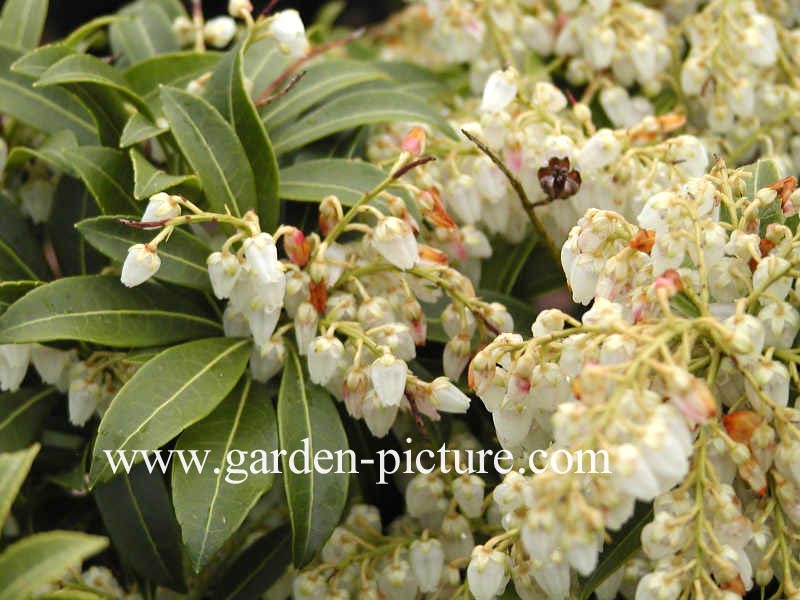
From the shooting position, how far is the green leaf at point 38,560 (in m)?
0.96

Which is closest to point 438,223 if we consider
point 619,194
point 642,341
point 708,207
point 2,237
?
point 619,194

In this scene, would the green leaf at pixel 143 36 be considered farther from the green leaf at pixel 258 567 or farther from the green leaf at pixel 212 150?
the green leaf at pixel 258 567

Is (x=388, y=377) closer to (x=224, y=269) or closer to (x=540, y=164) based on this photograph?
(x=224, y=269)

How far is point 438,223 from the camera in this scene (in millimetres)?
1457

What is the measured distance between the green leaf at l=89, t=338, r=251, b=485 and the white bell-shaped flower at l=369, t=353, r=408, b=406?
0.22 m

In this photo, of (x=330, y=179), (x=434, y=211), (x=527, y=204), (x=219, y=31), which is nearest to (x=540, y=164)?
(x=527, y=204)

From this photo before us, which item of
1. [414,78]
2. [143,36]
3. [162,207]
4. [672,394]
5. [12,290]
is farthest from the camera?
[414,78]

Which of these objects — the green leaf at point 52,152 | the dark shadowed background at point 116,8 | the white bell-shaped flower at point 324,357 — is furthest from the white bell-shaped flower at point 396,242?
the dark shadowed background at point 116,8

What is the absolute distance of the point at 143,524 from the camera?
1.50 metres

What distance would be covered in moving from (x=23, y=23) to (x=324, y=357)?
85 centimetres

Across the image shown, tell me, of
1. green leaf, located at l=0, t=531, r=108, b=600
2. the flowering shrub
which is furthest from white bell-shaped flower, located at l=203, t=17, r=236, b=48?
green leaf, located at l=0, t=531, r=108, b=600

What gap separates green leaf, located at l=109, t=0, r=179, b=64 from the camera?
72.4 inches

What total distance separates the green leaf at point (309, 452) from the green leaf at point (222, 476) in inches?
1.2

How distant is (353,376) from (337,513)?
173 millimetres
